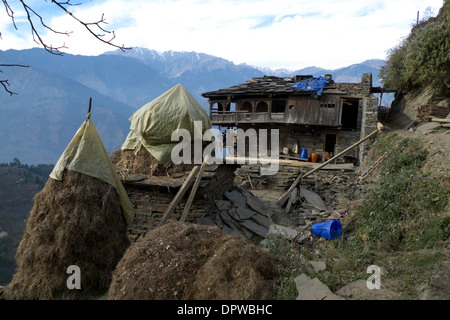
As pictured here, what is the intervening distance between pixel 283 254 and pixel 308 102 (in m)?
18.8

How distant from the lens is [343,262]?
4.77m

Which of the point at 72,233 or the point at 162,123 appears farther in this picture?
the point at 162,123

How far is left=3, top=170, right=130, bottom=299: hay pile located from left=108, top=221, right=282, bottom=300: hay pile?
9.29 feet

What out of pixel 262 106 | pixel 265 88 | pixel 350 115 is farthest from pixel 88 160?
pixel 350 115

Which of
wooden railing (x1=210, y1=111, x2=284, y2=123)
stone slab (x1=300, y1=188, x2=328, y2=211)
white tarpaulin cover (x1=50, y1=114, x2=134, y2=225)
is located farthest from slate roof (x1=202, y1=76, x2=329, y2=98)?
white tarpaulin cover (x1=50, y1=114, x2=134, y2=225)

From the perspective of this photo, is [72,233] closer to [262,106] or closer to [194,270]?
[194,270]

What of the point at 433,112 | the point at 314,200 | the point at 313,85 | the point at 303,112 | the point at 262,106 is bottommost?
the point at 314,200

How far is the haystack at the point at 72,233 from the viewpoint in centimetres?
642

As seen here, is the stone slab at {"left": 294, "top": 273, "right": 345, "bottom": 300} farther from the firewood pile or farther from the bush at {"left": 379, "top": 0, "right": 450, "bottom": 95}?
the bush at {"left": 379, "top": 0, "right": 450, "bottom": 95}

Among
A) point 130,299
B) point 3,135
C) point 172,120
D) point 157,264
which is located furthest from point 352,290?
point 3,135

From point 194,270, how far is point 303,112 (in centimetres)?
1963

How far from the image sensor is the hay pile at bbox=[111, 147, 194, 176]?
9984 millimetres

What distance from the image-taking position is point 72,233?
6504 mm

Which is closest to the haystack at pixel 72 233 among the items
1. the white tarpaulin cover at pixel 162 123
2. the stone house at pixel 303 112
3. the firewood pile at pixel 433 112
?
the white tarpaulin cover at pixel 162 123
